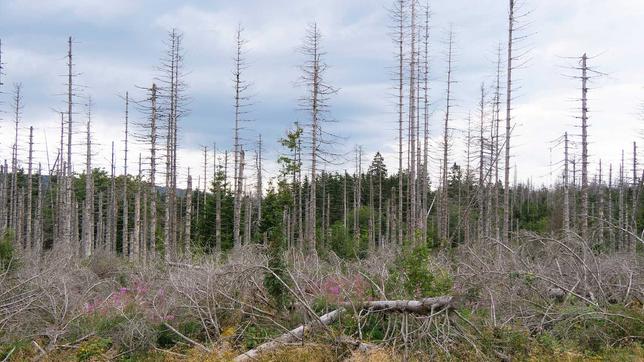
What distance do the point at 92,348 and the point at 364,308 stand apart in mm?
4990

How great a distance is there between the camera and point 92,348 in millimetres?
9898

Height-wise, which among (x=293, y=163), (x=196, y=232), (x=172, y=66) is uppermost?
(x=172, y=66)

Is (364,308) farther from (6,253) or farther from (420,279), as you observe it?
(6,253)

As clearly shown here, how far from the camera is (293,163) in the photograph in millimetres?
31953

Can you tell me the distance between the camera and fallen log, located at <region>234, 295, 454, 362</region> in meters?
8.61

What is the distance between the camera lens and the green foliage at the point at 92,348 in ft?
32.1

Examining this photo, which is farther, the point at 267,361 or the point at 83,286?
the point at 83,286

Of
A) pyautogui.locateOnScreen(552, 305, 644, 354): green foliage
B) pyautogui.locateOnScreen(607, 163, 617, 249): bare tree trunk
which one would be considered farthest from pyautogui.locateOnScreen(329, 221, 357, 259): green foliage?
pyautogui.locateOnScreen(552, 305, 644, 354): green foliage

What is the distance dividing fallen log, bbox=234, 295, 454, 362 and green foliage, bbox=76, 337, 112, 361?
2.87 meters

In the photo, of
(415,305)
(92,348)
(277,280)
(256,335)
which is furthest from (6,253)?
(415,305)

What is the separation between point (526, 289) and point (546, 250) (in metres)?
1.54

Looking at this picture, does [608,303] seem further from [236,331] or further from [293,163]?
[293,163]

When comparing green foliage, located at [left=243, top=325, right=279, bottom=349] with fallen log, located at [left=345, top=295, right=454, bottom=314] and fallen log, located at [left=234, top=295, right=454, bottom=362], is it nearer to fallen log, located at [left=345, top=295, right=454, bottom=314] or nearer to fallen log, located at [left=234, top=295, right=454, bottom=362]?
fallen log, located at [left=234, top=295, right=454, bottom=362]

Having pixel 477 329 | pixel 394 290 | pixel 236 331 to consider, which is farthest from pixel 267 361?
pixel 477 329
